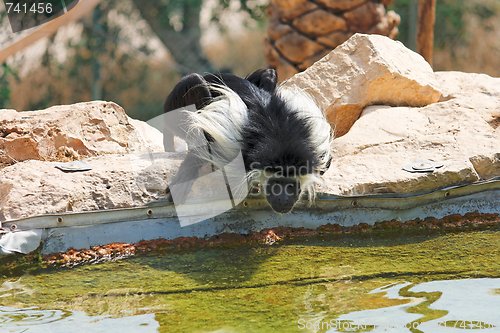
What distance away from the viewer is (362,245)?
4.01m

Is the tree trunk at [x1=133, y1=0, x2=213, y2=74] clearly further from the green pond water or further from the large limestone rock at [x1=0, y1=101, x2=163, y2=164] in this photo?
the green pond water

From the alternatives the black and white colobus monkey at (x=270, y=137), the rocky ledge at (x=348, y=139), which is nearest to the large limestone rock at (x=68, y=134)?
the rocky ledge at (x=348, y=139)

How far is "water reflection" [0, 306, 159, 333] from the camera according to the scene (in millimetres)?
2980

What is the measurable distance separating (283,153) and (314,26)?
13.6 ft

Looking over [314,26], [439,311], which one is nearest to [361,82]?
[439,311]

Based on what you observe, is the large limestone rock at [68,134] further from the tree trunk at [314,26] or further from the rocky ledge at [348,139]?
the tree trunk at [314,26]

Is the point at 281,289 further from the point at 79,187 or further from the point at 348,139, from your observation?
the point at 348,139

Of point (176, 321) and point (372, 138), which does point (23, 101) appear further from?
point (176, 321)

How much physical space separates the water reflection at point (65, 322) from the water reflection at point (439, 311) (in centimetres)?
72

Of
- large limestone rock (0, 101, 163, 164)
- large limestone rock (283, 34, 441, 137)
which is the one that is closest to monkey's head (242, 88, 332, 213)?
large limestone rock (283, 34, 441, 137)

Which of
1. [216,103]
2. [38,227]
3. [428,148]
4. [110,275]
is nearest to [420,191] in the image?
[428,148]

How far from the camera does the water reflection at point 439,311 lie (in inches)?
113

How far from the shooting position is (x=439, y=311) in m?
3.05

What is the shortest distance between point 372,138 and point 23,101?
23.1 ft
